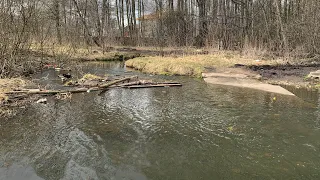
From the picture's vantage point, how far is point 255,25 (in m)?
25.7

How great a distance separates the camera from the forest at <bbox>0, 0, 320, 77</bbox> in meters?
13.4

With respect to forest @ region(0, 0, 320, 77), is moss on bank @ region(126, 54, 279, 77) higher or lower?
lower

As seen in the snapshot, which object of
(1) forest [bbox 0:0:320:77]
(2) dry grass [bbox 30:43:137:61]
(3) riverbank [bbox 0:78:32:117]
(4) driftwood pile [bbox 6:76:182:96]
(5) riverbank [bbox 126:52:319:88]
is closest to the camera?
(3) riverbank [bbox 0:78:32:117]

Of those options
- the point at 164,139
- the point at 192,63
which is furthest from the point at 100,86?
the point at 192,63

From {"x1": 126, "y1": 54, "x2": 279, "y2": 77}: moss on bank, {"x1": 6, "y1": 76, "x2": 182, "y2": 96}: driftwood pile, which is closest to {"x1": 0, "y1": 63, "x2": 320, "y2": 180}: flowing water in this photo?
{"x1": 6, "y1": 76, "x2": 182, "y2": 96}: driftwood pile

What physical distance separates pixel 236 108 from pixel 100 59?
56.0ft

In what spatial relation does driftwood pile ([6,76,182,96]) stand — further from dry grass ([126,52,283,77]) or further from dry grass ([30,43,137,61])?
dry grass ([30,43,137,61])

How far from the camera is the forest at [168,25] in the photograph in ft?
43.8

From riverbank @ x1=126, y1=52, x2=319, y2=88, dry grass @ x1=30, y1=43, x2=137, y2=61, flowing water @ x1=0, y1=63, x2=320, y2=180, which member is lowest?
flowing water @ x1=0, y1=63, x2=320, y2=180

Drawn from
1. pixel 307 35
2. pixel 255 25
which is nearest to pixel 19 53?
pixel 307 35

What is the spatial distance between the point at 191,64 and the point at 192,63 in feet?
1.01

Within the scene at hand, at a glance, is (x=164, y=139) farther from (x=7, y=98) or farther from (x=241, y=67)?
(x=241, y=67)

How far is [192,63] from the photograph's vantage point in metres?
17.5

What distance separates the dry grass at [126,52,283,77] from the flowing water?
6157 millimetres
